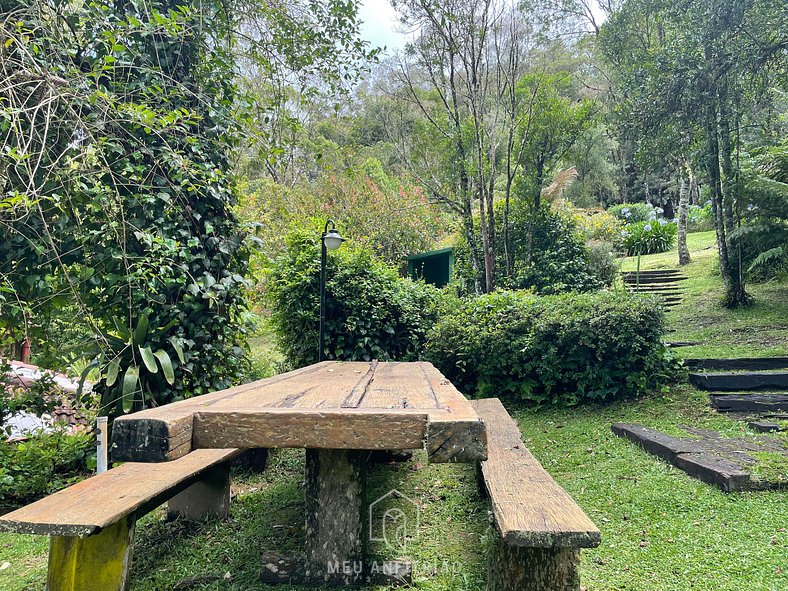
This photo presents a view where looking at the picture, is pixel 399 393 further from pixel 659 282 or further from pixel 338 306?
pixel 659 282

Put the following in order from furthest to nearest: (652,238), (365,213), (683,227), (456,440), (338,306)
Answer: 1. (652,238)
2. (683,227)
3. (365,213)
4. (338,306)
5. (456,440)

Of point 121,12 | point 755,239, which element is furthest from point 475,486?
point 755,239

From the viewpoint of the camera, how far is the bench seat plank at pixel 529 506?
1.49 metres

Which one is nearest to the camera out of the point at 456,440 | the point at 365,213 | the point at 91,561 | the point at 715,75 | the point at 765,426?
the point at 456,440

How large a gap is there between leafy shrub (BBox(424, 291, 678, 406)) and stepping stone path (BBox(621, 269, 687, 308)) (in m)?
4.36

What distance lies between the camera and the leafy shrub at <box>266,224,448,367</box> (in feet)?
18.8

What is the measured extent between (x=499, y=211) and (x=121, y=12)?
Answer: 754 centimetres

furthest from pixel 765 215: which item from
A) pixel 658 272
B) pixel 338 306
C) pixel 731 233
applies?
pixel 338 306

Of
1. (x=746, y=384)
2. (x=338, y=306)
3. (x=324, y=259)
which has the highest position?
(x=324, y=259)

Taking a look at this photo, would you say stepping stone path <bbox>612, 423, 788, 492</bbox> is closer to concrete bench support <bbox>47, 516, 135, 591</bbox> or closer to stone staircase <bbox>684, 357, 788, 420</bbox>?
stone staircase <bbox>684, 357, 788, 420</bbox>

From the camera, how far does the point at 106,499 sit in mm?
1930

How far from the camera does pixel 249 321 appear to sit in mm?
4168

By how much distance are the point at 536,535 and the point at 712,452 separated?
2.61 meters

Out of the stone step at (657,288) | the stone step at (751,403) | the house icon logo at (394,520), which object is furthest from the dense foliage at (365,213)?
the house icon logo at (394,520)
